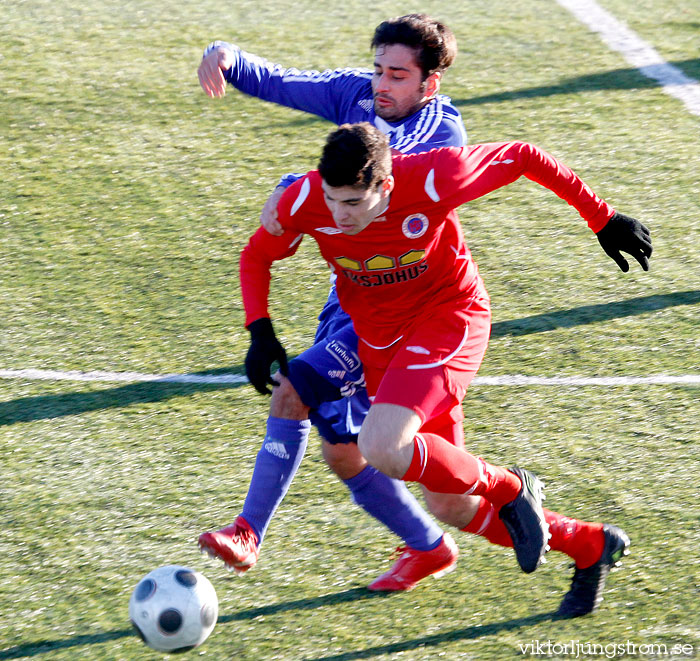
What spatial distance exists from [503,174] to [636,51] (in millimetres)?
6007

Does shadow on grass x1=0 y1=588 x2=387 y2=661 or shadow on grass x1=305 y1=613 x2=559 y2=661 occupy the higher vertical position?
shadow on grass x1=305 y1=613 x2=559 y2=661

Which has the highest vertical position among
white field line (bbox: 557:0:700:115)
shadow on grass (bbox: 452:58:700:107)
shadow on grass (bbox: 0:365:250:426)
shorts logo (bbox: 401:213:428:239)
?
shorts logo (bbox: 401:213:428:239)

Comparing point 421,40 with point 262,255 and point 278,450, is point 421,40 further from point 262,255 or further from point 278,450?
point 278,450

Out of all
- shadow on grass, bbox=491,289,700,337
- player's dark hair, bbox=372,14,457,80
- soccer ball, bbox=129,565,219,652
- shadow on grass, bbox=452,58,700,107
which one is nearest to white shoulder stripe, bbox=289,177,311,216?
player's dark hair, bbox=372,14,457,80

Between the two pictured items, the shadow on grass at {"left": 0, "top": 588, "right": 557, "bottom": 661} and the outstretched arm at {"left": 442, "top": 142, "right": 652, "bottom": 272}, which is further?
the outstretched arm at {"left": 442, "top": 142, "right": 652, "bottom": 272}

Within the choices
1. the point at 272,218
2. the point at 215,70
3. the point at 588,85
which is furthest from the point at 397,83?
the point at 588,85

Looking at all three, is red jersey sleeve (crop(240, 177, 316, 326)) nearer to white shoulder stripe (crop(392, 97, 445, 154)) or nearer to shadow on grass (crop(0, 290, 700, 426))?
white shoulder stripe (crop(392, 97, 445, 154))

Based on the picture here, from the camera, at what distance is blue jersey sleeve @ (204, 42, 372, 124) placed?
4395mm

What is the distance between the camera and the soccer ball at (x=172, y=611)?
10.6 feet

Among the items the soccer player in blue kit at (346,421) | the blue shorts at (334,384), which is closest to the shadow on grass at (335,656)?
the soccer player in blue kit at (346,421)

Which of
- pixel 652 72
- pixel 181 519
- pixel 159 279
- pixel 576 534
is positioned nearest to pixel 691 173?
pixel 652 72

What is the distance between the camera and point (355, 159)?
10.6ft

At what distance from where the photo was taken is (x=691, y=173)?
6957 mm

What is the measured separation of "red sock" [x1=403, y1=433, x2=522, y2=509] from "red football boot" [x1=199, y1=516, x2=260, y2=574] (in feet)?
2.14
